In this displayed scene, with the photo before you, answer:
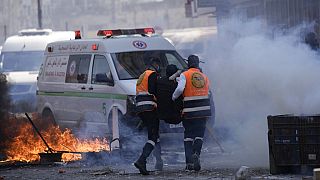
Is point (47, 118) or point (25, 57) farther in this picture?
point (25, 57)

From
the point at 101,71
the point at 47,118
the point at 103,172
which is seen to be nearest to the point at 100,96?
the point at 101,71

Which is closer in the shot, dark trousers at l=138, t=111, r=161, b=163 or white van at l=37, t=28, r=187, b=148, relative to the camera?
dark trousers at l=138, t=111, r=161, b=163

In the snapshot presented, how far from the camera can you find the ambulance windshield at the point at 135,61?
1520 centimetres

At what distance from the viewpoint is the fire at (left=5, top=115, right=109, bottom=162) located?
49.0ft

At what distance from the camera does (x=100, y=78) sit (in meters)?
15.3

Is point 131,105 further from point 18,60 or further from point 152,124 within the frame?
point 18,60

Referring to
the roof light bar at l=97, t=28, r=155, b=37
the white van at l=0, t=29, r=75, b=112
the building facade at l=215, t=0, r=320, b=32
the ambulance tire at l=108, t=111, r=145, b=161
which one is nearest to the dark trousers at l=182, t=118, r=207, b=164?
the ambulance tire at l=108, t=111, r=145, b=161

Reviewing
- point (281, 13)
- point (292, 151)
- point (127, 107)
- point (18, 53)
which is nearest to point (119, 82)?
point (127, 107)

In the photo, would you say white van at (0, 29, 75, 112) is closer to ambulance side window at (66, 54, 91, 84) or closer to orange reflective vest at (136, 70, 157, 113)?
ambulance side window at (66, 54, 91, 84)

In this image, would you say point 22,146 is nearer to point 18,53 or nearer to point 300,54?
point 300,54

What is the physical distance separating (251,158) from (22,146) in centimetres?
421

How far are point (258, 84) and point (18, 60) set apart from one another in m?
13.9

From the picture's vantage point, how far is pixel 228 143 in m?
15.2

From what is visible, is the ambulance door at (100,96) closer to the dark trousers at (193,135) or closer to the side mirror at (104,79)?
the side mirror at (104,79)
